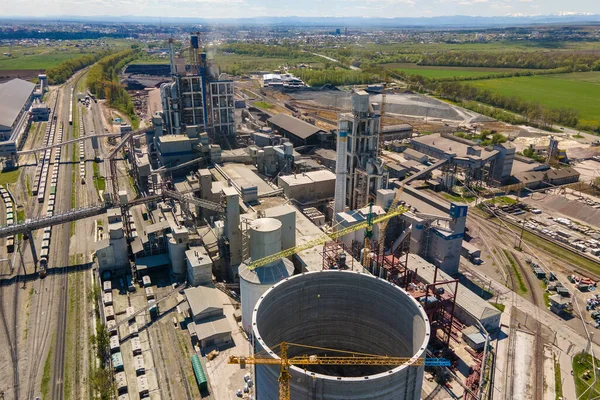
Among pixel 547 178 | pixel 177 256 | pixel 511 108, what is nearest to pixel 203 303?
pixel 177 256

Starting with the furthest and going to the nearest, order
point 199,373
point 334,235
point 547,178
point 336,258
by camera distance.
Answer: point 547,178, point 334,235, point 336,258, point 199,373

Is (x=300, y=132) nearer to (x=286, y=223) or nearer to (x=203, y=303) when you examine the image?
(x=286, y=223)

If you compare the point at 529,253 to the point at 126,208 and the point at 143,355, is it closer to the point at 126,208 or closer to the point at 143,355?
the point at 143,355

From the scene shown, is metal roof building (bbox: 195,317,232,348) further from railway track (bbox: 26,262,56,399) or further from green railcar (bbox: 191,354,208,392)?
railway track (bbox: 26,262,56,399)

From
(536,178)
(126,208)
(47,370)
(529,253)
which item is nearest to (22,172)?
(126,208)

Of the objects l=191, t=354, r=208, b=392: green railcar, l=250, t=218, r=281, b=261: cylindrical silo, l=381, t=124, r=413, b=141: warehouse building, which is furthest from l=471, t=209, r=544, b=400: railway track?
l=381, t=124, r=413, b=141: warehouse building

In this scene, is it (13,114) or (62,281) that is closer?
(62,281)
